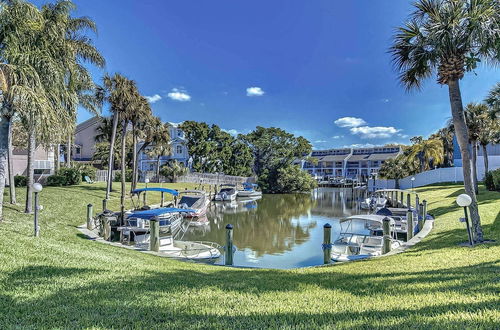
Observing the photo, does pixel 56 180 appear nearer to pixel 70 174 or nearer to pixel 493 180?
pixel 70 174

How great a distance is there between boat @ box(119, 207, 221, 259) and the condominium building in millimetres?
68306

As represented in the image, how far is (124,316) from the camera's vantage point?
362 centimetres

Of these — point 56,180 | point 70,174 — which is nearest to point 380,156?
point 70,174

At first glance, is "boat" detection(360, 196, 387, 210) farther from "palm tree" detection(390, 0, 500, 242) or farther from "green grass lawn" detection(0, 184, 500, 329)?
"green grass lawn" detection(0, 184, 500, 329)

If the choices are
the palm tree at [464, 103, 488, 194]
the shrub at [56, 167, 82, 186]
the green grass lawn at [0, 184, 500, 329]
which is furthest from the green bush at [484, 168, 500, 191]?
the shrub at [56, 167, 82, 186]

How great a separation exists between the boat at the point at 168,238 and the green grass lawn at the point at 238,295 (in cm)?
497

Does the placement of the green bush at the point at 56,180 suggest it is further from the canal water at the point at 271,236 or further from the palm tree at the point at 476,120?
the palm tree at the point at 476,120

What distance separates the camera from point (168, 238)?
12961 millimetres

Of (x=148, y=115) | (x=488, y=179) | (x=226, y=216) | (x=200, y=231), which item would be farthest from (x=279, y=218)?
(x=488, y=179)

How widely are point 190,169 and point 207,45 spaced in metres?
22.9

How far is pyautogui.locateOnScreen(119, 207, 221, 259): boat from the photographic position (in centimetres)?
1181

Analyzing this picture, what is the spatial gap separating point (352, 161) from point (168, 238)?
8342 centimetres

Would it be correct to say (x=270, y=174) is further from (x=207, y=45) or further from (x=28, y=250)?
(x=28, y=250)

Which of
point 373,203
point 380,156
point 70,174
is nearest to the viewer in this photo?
point 70,174
